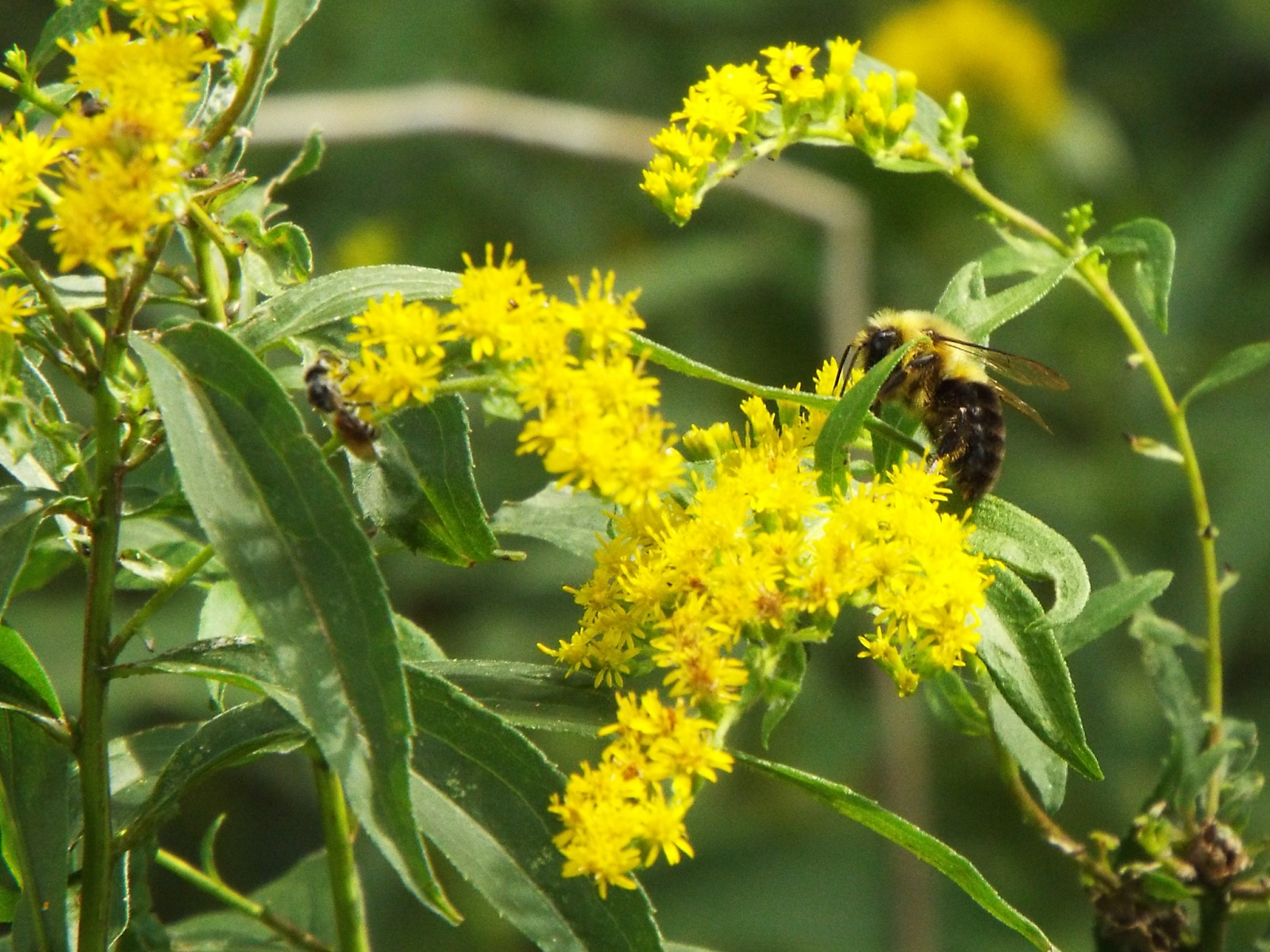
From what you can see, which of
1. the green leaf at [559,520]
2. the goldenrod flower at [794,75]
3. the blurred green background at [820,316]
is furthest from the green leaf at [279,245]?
the blurred green background at [820,316]

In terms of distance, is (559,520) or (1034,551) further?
(559,520)

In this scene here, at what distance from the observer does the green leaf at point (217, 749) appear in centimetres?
145

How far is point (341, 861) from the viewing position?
1.68 m

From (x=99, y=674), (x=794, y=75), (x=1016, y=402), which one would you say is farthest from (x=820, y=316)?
(x=99, y=674)

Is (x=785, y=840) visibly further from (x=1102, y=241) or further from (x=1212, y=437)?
(x=1102, y=241)

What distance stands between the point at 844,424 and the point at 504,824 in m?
0.53

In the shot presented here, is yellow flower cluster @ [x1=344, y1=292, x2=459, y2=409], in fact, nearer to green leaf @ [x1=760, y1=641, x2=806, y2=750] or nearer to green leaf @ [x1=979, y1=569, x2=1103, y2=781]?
green leaf @ [x1=760, y1=641, x2=806, y2=750]

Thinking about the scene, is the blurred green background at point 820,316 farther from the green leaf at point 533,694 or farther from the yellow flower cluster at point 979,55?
the green leaf at point 533,694

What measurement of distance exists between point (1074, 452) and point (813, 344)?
1041 mm

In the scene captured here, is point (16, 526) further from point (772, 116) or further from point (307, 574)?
point (772, 116)

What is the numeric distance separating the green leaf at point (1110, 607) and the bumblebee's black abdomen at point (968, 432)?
0.20 meters

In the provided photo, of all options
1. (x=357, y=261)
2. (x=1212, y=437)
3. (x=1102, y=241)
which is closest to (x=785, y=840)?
(x=1212, y=437)

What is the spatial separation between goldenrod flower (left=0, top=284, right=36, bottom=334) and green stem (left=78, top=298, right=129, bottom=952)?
80 mm

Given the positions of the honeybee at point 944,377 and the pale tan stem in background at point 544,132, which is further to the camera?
the pale tan stem in background at point 544,132
